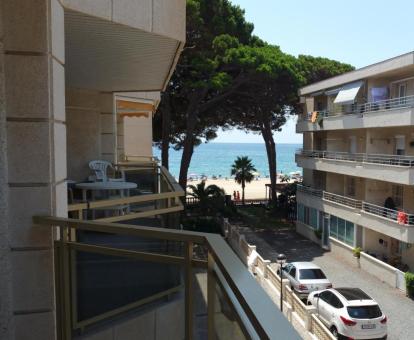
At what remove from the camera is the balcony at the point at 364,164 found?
870 inches

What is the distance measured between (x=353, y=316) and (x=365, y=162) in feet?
42.2

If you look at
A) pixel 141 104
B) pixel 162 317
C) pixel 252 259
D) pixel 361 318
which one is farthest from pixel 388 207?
pixel 162 317

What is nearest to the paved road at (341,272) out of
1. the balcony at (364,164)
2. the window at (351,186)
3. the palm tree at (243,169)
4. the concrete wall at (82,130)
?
the window at (351,186)

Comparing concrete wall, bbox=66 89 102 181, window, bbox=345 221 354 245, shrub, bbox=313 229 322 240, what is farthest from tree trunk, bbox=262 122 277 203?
concrete wall, bbox=66 89 102 181

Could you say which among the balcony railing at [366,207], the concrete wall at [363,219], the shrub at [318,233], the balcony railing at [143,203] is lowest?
the shrub at [318,233]

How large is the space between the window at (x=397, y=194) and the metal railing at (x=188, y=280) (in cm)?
2394

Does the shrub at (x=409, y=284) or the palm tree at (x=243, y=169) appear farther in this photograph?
the palm tree at (x=243, y=169)

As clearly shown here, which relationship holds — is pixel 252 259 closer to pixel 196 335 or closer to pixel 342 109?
pixel 342 109

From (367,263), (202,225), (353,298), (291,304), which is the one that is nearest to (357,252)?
Answer: (367,263)

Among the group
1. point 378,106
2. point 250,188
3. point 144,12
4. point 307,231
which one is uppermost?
point 378,106

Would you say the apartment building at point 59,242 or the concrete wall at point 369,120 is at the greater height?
the concrete wall at point 369,120

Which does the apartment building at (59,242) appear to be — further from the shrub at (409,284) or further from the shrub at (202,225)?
the shrub at (202,225)

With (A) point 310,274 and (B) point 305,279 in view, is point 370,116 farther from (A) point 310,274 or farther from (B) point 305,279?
(B) point 305,279

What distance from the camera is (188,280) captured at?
9.33ft
